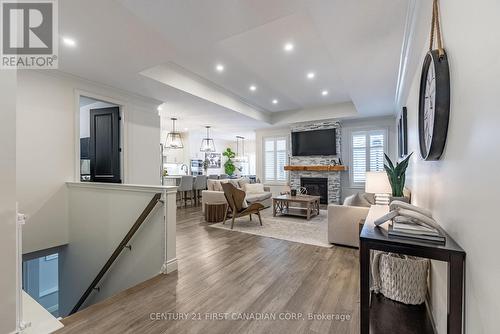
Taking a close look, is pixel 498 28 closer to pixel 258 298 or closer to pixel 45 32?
pixel 258 298

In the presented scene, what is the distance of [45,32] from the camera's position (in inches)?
105

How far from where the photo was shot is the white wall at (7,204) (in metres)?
1.68

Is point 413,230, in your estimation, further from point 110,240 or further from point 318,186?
point 318,186

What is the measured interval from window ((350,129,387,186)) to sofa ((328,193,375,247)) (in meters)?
4.08

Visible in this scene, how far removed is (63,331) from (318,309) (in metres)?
2.09

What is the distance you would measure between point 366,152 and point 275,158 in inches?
128

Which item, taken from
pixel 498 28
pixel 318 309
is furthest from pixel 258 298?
pixel 498 28

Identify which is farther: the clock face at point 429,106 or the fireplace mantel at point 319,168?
the fireplace mantel at point 319,168

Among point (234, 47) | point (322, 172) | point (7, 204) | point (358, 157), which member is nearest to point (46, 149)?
point (7, 204)

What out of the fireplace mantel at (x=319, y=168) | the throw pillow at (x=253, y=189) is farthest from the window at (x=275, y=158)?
the throw pillow at (x=253, y=189)

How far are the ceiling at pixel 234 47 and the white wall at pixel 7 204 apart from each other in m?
1.18

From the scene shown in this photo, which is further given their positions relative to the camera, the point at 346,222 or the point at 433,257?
the point at 346,222

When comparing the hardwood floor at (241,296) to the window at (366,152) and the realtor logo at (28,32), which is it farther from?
the window at (366,152)

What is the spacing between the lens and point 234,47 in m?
3.69
